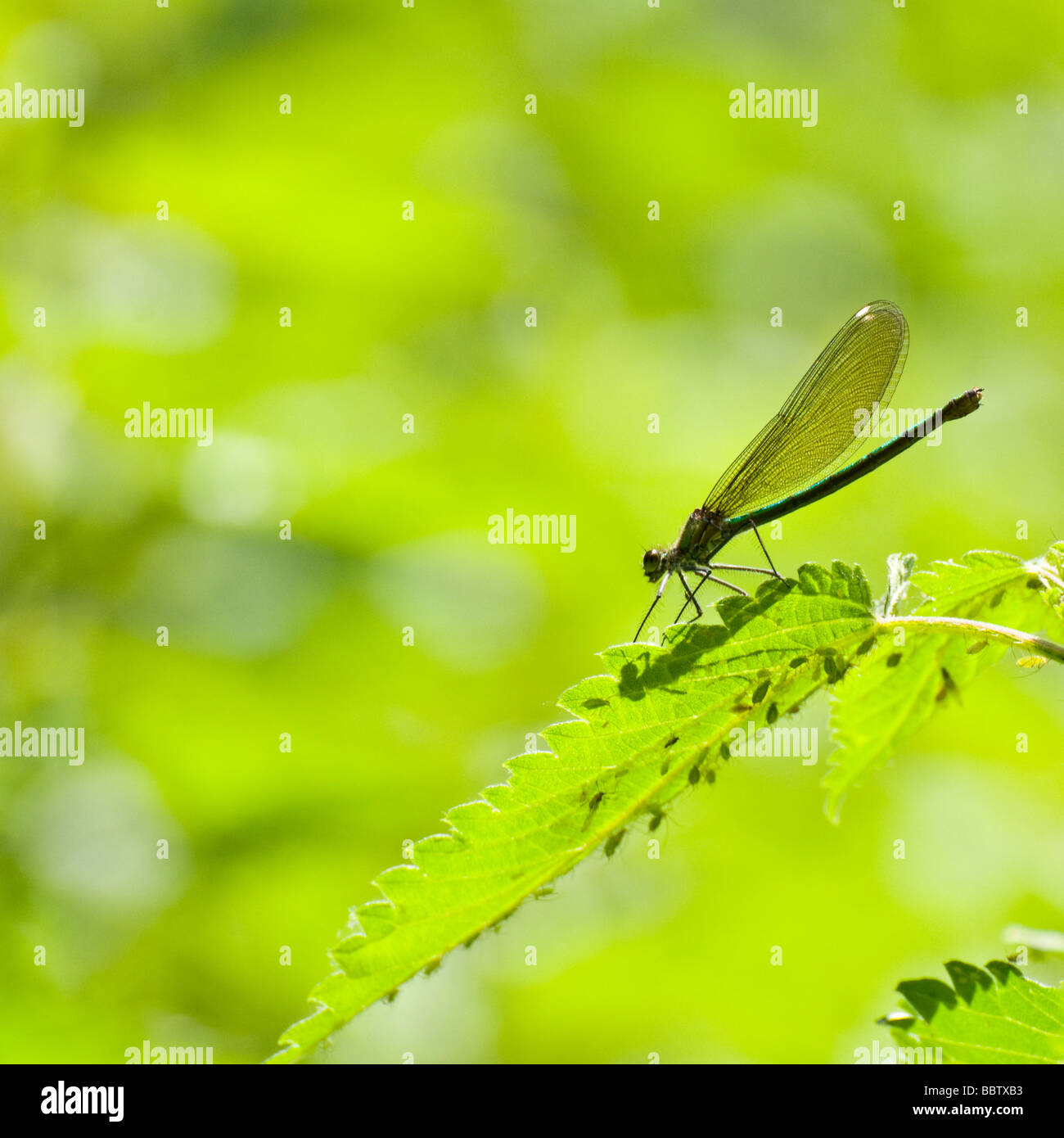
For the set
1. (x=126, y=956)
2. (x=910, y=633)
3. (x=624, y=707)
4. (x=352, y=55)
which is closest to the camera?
(x=624, y=707)

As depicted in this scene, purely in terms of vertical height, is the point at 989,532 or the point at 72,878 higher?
the point at 989,532

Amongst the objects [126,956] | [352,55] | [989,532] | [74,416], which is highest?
[352,55]

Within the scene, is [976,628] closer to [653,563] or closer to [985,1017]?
[985,1017]

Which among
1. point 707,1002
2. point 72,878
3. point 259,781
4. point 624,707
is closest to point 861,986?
point 707,1002

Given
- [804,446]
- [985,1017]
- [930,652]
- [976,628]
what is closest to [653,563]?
[804,446]

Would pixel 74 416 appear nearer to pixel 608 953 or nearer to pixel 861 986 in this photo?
pixel 608 953

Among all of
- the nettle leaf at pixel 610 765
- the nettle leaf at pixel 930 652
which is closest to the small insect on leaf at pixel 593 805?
the nettle leaf at pixel 610 765

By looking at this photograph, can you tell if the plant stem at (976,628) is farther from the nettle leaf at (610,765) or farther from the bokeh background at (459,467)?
the bokeh background at (459,467)
